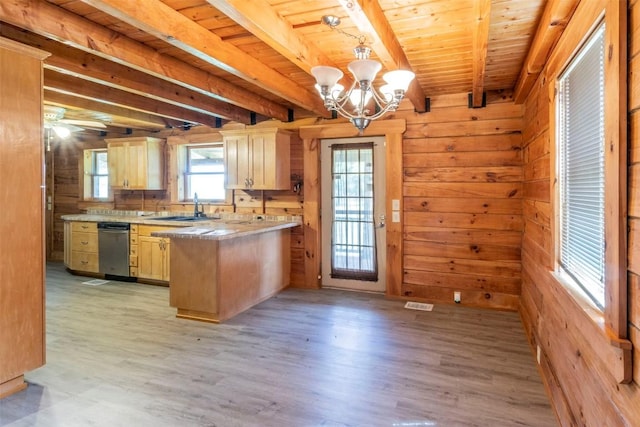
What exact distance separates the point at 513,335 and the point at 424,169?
6.70 feet

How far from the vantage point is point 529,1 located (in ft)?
7.48

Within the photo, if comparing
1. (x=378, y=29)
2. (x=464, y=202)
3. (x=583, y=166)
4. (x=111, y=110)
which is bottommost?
(x=464, y=202)

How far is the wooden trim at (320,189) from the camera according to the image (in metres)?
4.69

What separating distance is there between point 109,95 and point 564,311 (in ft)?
Result: 15.0

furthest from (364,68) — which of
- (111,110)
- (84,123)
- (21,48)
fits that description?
(84,123)

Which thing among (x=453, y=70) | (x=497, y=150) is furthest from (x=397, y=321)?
(x=453, y=70)

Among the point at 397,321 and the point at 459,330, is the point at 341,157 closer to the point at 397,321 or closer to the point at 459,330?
the point at 397,321

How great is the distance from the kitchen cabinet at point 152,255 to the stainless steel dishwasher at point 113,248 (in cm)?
25

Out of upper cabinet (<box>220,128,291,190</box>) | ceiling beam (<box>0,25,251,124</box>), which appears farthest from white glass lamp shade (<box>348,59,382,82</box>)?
upper cabinet (<box>220,128,291,190</box>)

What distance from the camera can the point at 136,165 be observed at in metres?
6.04

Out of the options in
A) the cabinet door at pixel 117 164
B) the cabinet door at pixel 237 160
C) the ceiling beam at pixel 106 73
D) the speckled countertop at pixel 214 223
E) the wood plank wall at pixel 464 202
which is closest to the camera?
the ceiling beam at pixel 106 73

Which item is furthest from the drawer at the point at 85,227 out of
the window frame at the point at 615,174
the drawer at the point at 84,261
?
the window frame at the point at 615,174

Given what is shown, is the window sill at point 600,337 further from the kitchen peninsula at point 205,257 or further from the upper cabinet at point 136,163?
the upper cabinet at point 136,163

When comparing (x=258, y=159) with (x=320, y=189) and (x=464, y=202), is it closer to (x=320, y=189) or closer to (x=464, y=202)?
(x=320, y=189)
